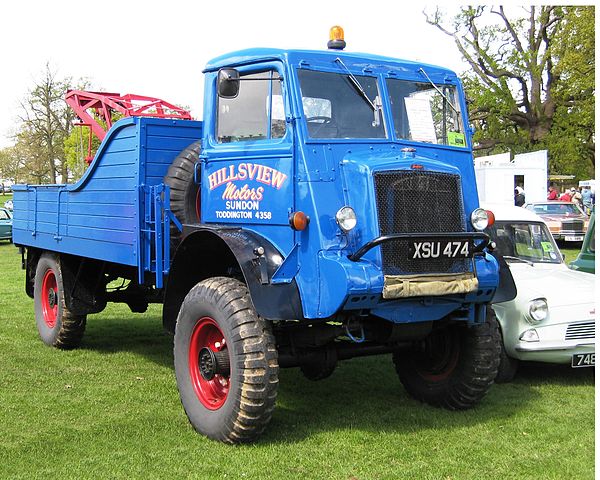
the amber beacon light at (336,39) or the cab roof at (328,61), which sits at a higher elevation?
the amber beacon light at (336,39)

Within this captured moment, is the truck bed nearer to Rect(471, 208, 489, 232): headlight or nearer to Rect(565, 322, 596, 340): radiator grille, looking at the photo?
Rect(471, 208, 489, 232): headlight

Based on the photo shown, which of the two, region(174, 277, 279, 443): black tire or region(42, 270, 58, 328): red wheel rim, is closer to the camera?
region(174, 277, 279, 443): black tire

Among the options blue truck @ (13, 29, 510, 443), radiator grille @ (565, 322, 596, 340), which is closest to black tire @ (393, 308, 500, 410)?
blue truck @ (13, 29, 510, 443)

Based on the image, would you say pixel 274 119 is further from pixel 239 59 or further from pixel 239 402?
pixel 239 402

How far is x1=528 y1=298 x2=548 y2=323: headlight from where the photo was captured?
23.1 feet

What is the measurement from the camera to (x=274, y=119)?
18.5 feet

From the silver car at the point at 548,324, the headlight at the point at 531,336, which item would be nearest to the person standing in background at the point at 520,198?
the silver car at the point at 548,324

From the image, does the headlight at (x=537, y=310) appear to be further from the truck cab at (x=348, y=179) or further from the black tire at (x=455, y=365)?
the truck cab at (x=348, y=179)

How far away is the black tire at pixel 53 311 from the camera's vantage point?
853 cm

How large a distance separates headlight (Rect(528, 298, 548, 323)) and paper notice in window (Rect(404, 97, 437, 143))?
6.61 feet

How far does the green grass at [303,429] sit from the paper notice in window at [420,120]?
221 centimetres

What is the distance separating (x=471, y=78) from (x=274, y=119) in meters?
38.3

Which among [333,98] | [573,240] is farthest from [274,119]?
[573,240]

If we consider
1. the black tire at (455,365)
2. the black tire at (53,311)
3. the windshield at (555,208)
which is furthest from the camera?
the windshield at (555,208)
